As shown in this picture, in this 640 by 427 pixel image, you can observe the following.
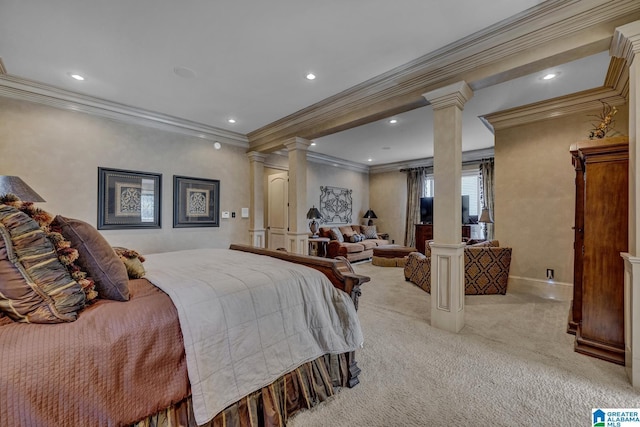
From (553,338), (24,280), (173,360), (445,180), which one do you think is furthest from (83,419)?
(553,338)

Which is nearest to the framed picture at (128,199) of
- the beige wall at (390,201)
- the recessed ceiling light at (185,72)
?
the recessed ceiling light at (185,72)

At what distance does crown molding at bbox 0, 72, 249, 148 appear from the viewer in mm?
3096

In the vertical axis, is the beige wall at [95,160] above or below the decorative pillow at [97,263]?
above

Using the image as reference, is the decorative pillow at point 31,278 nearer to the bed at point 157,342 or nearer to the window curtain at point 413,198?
the bed at point 157,342

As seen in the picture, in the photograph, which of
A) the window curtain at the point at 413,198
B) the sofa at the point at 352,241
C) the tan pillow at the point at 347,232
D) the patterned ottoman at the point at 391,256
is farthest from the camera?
the window curtain at the point at 413,198

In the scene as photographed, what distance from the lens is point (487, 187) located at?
6367mm

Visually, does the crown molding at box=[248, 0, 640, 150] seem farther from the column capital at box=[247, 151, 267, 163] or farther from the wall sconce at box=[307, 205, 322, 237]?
the wall sconce at box=[307, 205, 322, 237]

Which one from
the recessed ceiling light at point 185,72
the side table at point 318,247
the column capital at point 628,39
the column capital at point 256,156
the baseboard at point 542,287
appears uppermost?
the recessed ceiling light at point 185,72

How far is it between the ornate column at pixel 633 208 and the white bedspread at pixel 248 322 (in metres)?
1.82

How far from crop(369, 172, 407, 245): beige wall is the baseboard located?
3.90 meters

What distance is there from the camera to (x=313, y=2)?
2021 mm

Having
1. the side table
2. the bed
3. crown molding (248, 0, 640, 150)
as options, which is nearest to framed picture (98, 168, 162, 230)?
the bed

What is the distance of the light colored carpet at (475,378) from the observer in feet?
5.08

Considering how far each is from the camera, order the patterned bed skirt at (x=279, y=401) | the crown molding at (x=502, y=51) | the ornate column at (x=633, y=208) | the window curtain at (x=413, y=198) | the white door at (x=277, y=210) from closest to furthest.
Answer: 1. the patterned bed skirt at (x=279, y=401)
2. the ornate column at (x=633, y=208)
3. the crown molding at (x=502, y=51)
4. the white door at (x=277, y=210)
5. the window curtain at (x=413, y=198)
